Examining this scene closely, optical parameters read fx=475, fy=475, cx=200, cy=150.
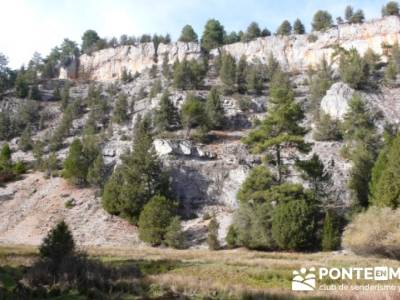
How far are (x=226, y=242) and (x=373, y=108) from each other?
3645cm

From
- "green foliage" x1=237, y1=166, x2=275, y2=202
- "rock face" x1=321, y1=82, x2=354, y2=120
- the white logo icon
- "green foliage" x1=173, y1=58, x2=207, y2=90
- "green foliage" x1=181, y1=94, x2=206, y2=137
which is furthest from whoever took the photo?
"green foliage" x1=173, y1=58, x2=207, y2=90

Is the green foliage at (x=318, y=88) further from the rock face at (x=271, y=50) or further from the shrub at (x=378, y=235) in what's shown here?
the shrub at (x=378, y=235)

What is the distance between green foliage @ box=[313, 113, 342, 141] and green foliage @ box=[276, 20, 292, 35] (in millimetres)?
53410

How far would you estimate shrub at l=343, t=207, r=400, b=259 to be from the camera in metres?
30.0

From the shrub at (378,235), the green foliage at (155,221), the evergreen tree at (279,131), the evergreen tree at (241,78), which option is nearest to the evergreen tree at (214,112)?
the evergreen tree at (241,78)

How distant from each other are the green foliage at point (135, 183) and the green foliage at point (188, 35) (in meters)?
71.3

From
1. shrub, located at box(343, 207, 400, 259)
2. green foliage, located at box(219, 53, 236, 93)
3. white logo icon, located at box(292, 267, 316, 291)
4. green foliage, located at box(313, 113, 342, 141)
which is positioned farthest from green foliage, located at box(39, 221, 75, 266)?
green foliage, located at box(219, 53, 236, 93)

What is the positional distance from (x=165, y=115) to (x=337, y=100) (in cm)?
2490

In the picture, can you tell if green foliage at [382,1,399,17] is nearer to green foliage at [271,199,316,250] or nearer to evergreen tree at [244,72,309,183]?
evergreen tree at [244,72,309,183]

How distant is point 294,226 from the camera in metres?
37.3

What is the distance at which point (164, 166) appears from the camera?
54.9 metres

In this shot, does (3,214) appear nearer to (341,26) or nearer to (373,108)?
(373,108)

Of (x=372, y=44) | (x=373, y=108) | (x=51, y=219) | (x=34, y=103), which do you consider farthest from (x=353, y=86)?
(x=34, y=103)

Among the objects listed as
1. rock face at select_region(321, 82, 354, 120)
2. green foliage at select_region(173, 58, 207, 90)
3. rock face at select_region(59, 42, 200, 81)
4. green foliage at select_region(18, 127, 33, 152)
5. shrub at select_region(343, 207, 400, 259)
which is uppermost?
rock face at select_region(59, 42, 200, 81)
